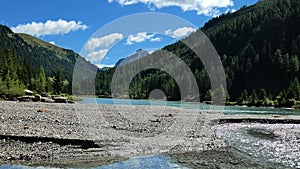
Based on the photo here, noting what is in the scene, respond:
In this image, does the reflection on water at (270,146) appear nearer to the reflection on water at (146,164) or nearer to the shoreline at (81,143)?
the shoreline at (81,143)

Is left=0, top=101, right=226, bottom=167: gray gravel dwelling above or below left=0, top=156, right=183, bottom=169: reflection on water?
above

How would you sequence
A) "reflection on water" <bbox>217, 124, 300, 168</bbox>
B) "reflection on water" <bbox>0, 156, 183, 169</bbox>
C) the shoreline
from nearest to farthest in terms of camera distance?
1. "reflection on water" <bbox>0, 156, 183, 169</bbox>
2. the shoreline
3. "reflection on water" <bbox>217, 124, 300, 168</bbox>

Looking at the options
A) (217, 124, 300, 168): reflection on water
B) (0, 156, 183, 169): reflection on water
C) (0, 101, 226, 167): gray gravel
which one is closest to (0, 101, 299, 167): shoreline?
(0, 101, 226, 167): gray gravel

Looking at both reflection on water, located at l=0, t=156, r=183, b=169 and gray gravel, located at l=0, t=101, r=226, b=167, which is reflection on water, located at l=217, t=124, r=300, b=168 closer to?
gray gravel, located at l=0, t=101, r=226, b=167

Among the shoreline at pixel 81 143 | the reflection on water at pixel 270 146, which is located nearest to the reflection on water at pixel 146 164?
the shoreline at pixel 81 143

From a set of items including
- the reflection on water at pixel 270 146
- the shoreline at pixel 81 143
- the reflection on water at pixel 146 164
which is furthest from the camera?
the reflection on water at pixel 270 146

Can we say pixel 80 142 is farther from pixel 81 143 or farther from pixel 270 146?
pixel 270 146

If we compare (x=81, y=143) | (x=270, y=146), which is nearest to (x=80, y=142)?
(x=81, y=143)

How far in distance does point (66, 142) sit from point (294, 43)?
19816 cm

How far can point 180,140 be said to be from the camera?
24922 millimetres

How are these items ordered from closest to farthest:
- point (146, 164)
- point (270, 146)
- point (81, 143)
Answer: point (146, 164) → point (81, 143) → point (270, 146)

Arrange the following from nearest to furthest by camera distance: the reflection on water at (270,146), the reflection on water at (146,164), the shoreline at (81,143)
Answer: the reflection on water at (146,164) < the shoreline at (81,143) < the reflection on water at (270,146)

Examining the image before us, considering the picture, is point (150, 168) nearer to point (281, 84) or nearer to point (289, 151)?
point (289, 151)

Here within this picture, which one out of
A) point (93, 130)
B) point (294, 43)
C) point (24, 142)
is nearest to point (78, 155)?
point (24, 142)
